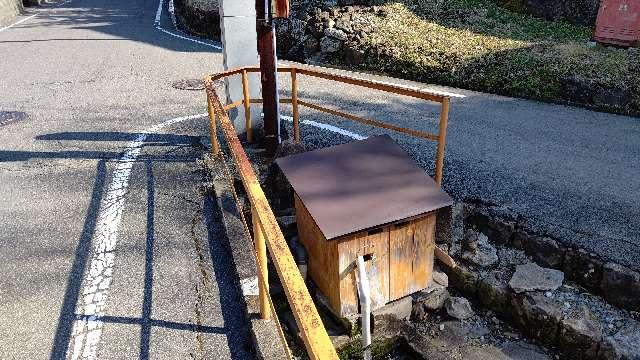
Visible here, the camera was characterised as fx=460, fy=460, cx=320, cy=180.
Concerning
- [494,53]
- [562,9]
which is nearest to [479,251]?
[494,53]

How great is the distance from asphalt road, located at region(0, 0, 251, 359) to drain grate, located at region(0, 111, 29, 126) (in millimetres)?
154

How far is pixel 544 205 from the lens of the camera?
578 centimetres

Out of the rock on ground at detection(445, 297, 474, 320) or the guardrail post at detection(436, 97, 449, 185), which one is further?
the guardrail post at detection(436, 97, 449, 185)

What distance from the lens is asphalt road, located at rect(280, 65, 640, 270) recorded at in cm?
543

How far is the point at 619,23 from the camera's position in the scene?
35.0 ft

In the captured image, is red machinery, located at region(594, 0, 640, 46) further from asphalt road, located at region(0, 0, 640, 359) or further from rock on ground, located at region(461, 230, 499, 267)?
rock on ground, located at region(461, 230, 499, 267)

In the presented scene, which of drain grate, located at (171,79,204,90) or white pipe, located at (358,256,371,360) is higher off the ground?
drain grate, located at (171,79,204,90)

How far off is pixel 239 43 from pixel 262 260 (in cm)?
507

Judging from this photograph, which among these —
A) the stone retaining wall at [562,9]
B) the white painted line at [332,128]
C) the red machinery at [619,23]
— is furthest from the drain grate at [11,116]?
the stone retaining wall at [562,9]

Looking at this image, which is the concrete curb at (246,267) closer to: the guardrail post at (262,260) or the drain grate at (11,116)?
the guardrail post at (262,260)

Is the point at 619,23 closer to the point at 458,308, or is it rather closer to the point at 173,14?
the point at 458,308

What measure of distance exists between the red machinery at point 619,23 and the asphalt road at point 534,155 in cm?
288

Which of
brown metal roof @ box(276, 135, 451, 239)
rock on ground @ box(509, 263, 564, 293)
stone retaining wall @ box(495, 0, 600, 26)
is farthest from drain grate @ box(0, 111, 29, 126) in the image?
stone retaining wall @ box(495, 0, 600, 26)

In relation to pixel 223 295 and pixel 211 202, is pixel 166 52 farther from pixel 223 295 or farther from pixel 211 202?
pixel 223 295
